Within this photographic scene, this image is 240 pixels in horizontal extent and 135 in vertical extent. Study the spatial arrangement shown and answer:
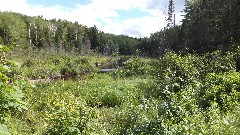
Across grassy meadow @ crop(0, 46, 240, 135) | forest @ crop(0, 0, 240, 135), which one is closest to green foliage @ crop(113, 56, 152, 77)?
forest @ crop(0, 0, 240, 135)

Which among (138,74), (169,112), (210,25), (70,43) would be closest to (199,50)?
(210,25)

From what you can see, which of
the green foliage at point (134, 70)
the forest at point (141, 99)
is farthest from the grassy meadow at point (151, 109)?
the green foliage at point (134, 70)

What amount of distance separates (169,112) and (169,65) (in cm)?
666

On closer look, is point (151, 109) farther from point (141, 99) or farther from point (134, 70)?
point (134, 70)

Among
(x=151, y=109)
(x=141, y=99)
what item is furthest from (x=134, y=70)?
(x=151, y=109)

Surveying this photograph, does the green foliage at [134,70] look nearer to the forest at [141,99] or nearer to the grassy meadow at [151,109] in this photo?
the forest at [141,99]

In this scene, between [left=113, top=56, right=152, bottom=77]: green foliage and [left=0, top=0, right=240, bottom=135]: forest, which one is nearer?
[left=0, top=0, right=240, bottom=135]: forest

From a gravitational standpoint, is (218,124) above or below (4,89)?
below

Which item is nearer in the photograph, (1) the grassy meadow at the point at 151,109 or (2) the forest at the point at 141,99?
(2) the forest at the point at 141,99

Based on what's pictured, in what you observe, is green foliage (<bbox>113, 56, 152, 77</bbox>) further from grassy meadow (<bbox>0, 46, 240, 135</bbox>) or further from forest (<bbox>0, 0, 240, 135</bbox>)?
→ grassy meadow (<bbox>0, 46, 240, 135</bbox>)

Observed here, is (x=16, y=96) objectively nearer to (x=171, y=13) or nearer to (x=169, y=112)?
(x=169, y=112)

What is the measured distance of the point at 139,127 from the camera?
6.86m

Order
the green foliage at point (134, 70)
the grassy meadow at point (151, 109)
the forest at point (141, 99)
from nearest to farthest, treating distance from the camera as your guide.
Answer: the forest at point (141, 99) < the grassy meadow at point (151, 109) < the green foliage at point (134, 70)

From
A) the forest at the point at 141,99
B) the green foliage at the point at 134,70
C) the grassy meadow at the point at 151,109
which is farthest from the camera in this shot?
the green foliage at the point at 134,70
